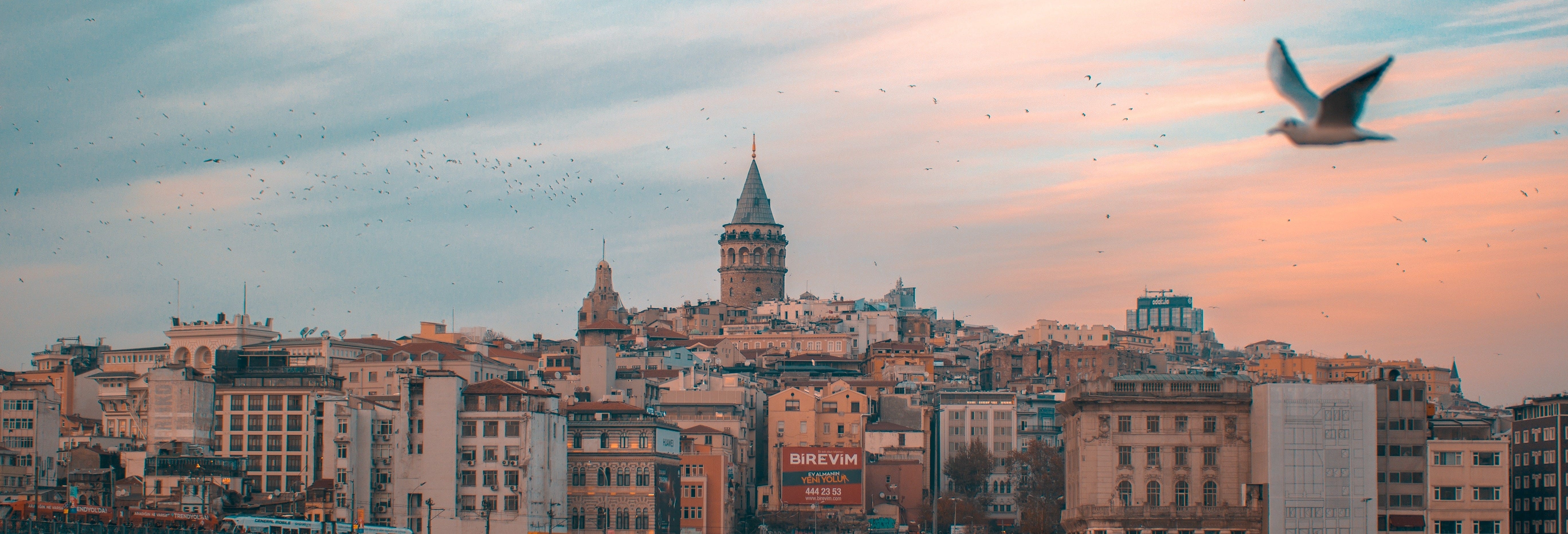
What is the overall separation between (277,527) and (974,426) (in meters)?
64.8

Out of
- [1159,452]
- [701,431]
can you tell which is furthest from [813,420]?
[1159,452]

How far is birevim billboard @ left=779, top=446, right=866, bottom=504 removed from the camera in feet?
427

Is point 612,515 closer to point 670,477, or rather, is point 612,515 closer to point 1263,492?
point 670,477

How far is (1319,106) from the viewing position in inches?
858

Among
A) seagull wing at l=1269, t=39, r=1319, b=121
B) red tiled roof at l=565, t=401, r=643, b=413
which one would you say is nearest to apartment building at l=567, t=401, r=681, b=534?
red tiled roof at l=565, t=401, r=643, b=413

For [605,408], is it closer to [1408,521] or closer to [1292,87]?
[1408,521]

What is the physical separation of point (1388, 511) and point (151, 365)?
3500 inches

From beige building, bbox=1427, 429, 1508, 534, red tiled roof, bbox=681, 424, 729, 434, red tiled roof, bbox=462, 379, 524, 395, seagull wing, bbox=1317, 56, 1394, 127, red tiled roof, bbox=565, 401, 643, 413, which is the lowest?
beige building, bbox=1427, 429, 1508, 534

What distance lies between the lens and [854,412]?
148 metres

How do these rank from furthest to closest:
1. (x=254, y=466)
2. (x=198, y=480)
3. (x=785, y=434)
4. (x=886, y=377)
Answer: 1. (x=886, y=377)
2. (x=785, y=434)
3. (x=254, y=466)
4. (x=198, y=480)

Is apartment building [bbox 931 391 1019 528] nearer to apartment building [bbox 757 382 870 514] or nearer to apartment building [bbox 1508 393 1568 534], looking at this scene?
apartment building [bbox 757 382 870 514]

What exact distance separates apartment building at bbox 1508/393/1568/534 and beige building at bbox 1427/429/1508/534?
7.81 m

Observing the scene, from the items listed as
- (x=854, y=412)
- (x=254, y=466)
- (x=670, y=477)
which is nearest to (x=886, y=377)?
(x=854, y=412)

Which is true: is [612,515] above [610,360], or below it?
below
